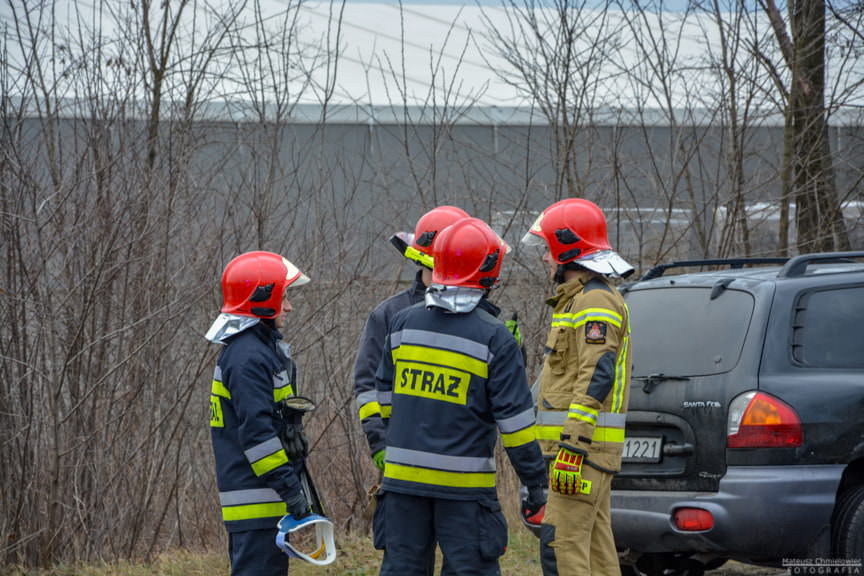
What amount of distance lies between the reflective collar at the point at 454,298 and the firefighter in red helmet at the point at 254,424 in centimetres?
74

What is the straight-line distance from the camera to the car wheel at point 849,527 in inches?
193

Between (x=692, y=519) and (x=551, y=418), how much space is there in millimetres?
847

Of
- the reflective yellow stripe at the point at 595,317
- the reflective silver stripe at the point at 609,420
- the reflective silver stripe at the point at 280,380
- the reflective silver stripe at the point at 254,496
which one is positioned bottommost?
the reflective silver stripe at the point at 254,496

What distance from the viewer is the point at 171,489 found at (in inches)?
299

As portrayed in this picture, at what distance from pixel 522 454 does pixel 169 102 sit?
16.9 feet

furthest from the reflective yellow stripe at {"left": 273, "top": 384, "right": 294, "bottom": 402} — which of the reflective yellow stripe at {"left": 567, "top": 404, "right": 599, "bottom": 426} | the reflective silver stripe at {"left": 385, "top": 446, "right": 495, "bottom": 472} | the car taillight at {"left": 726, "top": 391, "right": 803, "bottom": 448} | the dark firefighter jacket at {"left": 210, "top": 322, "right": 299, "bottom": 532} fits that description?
the car taillight at {"left": 726, "top": 391, "right": 803, "bottom": 448}

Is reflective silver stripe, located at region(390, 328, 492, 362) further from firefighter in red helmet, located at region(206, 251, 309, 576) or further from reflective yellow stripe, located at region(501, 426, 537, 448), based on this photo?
firefighter in red helmet, located at region(206, 251, 309, 576)

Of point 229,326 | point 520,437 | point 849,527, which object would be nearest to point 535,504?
point 520,437

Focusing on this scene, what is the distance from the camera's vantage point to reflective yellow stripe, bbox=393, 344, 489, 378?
409 cm

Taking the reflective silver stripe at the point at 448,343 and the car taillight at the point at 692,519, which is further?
the car taillight at the point at 692,519

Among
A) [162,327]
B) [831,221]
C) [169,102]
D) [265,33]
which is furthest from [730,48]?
[162,327]

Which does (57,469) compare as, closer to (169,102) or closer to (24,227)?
(24,227)

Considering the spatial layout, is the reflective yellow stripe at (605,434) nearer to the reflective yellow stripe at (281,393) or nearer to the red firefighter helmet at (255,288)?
the reflective yellow stripe at (281,393)

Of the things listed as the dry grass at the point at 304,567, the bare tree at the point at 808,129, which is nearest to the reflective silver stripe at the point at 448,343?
the dry grass at the point at 304,567
